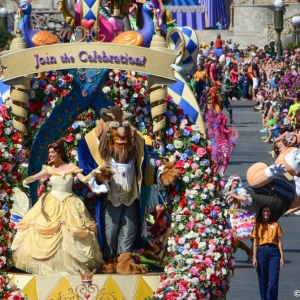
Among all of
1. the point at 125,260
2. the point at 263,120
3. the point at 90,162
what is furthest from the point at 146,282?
the point at 263,120

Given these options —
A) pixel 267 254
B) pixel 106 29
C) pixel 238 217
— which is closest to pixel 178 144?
pixel 267 254

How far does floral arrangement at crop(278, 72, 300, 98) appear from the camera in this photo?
29.2 m

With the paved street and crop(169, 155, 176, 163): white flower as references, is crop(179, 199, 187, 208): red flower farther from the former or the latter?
the paved street

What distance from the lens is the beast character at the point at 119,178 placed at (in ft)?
45.3

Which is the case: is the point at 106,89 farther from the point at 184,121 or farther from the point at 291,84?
the point at 291,84

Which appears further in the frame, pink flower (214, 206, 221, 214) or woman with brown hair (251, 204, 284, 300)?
woman with brown hair (251, 204, 284, 300)

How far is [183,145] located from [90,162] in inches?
38.2

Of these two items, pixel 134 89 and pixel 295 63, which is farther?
pixel 295 63

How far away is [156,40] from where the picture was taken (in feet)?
45.2

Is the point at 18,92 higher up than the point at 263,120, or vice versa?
the point at 18,92

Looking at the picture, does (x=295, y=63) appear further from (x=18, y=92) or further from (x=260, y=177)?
(x=18, y=92)

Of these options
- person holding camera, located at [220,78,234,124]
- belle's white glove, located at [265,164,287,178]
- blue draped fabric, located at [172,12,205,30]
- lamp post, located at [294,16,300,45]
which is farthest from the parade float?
blue draped fabric, located at [172,12,205,30]

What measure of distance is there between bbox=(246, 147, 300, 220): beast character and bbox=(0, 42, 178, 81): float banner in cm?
247

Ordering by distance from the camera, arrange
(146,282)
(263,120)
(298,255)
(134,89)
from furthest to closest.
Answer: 1. (263,120)
2. (298,255)
3. (134,89)
4. (146,282)
